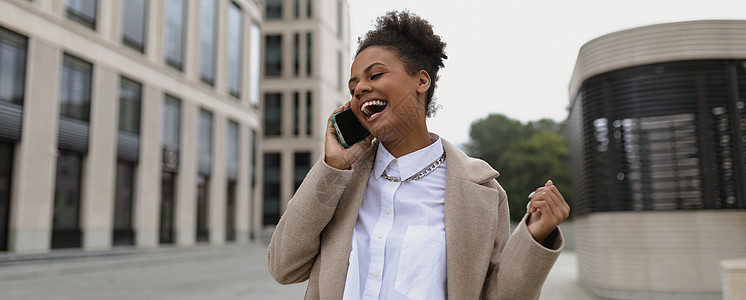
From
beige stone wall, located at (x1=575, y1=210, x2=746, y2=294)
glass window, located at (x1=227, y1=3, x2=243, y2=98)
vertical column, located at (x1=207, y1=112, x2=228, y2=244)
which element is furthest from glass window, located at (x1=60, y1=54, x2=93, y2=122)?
beige stone wall, located at (x1=575, y1=210, x2=746, y2=294)

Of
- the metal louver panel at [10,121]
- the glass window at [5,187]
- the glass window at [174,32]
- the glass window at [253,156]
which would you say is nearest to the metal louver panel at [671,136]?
the metal louver panel at [10,121]

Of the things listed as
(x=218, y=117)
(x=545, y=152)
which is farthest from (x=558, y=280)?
(x=545, y=152)

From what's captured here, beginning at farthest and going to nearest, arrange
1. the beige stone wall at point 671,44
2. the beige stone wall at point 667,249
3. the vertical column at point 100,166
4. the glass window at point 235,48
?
the glass window at point 235,48 < the vertical column at point 100,166 < the beige stone wall at point 671,44 < the beige stone wall at point 667,249

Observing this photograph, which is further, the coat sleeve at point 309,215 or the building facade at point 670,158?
the building facade at point 670,158

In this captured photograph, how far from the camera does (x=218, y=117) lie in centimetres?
3253

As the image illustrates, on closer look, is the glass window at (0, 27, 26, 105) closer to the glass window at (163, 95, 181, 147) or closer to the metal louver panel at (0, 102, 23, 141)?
the metal louver panel at (0, 102, 23, 141)

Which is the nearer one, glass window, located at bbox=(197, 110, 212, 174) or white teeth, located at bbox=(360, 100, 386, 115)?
white teeth, located at bbox=(360, 100, 386, 115)

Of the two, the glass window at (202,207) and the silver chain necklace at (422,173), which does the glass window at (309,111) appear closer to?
the glass window at (202,207)

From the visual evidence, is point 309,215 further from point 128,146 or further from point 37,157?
point 128,146

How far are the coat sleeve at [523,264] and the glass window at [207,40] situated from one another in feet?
103

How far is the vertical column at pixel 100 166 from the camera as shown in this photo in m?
21.7

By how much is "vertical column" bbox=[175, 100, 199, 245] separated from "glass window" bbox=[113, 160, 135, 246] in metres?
3.38

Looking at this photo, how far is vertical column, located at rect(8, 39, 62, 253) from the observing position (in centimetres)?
1845

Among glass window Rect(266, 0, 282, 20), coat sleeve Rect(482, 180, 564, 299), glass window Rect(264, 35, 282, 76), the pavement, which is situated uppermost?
glass window Rect(266, 0, 282, 20)
